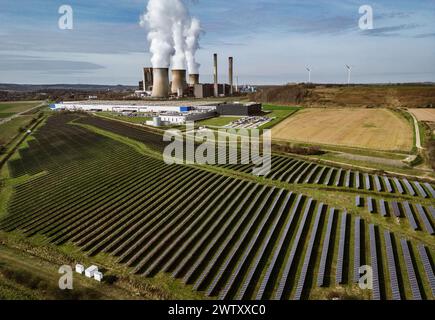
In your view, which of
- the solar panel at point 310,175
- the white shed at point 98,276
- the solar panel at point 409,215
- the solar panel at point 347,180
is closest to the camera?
the white shed at point 98,276

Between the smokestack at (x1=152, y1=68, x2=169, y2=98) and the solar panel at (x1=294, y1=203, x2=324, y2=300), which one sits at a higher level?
the smokestack at (x1=152, y1=68, x2=169, y2=98)

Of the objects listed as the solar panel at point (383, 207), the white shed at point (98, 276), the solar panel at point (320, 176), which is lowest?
the white shed at point (98, 276)

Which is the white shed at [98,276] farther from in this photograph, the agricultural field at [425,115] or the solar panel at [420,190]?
the agricultural field at [425,115]

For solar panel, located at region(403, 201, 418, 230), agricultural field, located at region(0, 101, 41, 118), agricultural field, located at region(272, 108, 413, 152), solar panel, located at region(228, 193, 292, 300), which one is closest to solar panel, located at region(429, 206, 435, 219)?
solar panel, located at region(403, 201, 418, 230)

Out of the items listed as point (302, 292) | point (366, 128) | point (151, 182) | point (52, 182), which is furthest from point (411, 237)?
point (366, 128)

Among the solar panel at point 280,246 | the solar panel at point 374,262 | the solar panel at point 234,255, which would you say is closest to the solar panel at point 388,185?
the solar panel at point 374,262

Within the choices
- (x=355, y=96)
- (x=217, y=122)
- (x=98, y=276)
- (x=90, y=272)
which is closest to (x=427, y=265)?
(x=98, y=276)

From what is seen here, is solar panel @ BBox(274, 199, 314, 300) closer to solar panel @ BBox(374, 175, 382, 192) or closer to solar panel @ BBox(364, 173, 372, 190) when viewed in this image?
solar panel @ BBox(364, 173, 372, 190)
